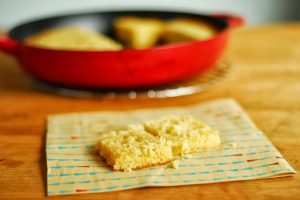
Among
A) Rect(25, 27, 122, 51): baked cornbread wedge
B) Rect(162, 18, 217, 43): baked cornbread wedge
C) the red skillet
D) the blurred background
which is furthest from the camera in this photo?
the blurred background

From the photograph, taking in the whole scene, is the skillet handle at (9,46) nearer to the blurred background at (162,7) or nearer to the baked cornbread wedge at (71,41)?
the baked cornbread wedge at (71,41)

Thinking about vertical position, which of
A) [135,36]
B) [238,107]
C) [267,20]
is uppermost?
[267,20]

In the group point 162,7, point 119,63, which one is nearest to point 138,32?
point 119,63

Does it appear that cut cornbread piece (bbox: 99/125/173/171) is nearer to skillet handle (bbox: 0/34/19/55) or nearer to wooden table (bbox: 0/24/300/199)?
wooden table (bbox: 0/24/300/199)

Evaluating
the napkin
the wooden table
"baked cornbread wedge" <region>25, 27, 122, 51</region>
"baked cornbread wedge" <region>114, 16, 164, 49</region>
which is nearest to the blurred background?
the wooden table

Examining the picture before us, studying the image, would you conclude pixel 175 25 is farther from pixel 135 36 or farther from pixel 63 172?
pixel 63 172

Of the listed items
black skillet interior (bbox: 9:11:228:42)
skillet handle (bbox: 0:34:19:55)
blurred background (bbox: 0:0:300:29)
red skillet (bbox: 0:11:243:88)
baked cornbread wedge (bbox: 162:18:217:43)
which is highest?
blurred background (bbox: 0:0:300:29)

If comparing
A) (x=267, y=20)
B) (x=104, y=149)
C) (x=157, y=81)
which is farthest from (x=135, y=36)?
(x=267, y=20)

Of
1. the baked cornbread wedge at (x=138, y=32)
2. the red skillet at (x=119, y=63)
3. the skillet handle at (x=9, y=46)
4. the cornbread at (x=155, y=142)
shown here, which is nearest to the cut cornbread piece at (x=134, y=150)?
the cornbread at (x=155, y=142)
